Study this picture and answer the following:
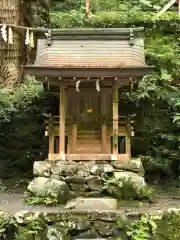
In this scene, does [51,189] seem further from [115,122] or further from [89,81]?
[89,81]

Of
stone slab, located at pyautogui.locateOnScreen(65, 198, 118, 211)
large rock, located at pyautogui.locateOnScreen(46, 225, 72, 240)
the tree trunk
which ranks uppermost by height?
the tree trunk

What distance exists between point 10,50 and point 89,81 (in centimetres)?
572

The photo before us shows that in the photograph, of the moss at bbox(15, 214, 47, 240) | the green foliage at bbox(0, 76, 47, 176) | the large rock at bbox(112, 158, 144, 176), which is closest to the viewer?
the moss at bbox(15, 214, 47, 240)

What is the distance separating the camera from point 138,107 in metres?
Answer: 14.3

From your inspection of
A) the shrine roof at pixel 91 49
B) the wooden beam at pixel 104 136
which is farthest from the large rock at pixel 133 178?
the shrine roof at pixel 91 49

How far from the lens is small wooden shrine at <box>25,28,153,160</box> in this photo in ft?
35.2

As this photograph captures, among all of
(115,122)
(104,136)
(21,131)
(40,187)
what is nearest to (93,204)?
(40,187)

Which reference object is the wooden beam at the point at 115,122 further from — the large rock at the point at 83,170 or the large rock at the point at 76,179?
the large rock at the point at 76,179

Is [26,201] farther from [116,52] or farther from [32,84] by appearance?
[32,84]

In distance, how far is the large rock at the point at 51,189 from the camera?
10.4m

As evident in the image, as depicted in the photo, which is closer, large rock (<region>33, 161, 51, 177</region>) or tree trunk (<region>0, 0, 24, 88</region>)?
large rock (<region>33, 161, 51, 177</region>)

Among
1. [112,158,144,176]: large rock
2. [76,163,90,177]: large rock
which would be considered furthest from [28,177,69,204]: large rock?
[112,158,144,176]: large rock

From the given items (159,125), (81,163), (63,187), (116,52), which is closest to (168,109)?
(159,125)

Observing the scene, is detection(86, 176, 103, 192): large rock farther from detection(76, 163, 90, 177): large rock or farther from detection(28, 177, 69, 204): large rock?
detection(28, 177, 69, 204): large rock
